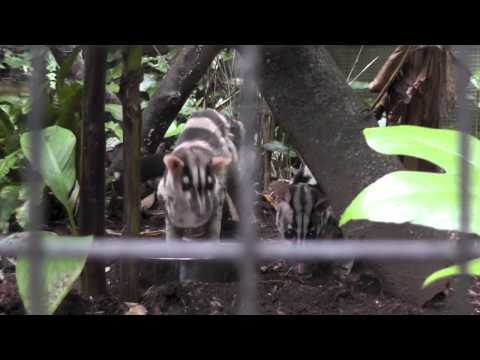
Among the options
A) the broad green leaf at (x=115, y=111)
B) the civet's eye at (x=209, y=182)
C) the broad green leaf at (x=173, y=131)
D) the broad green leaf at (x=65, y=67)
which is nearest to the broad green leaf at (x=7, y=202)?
the broad green leaf at (x=65, y=67)

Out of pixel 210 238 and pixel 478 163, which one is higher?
pixel 478 163

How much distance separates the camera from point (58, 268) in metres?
1.44

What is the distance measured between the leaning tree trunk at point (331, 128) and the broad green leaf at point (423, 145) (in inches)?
32.4

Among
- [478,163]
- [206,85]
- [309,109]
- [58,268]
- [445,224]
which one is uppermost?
[206,85]

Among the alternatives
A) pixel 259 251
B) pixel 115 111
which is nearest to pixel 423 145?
pixel 259 251

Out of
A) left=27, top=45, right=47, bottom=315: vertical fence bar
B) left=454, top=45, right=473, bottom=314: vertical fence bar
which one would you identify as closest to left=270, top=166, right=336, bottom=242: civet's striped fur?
left=454, top=45, right=473, bottom=314: vertical fence bar

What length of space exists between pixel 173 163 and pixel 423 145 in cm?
110

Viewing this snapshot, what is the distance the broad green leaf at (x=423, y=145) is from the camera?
1.07m

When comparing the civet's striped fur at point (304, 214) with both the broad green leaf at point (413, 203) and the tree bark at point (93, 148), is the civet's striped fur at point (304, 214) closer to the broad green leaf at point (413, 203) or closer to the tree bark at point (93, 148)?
the tree bark at point (93, 148)

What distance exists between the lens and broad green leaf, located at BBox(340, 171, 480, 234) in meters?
0.93

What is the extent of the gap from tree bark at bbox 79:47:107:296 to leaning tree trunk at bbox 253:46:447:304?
23.4 inches
